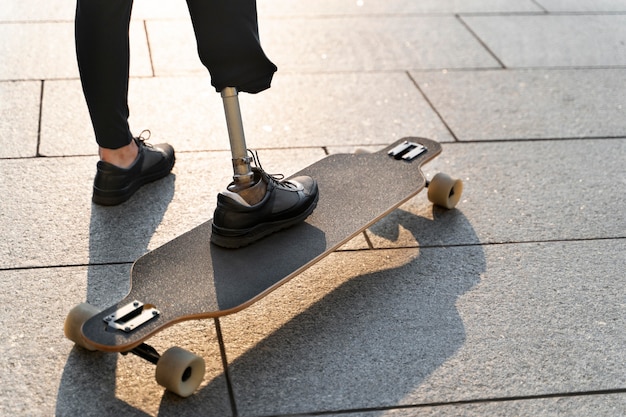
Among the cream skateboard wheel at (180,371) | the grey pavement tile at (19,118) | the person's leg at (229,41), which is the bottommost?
the grey pavement tile at (19,118)

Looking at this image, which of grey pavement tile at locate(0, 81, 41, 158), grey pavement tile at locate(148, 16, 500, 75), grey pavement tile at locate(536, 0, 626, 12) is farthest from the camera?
grey pavement tile at locate(536, 0, 626, 12)

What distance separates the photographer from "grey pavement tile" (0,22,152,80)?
4.28 meters

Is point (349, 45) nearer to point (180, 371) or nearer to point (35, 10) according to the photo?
point (35, 10)

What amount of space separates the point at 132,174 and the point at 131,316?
1114 mm

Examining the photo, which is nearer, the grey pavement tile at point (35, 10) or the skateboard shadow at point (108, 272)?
the skateboard shadow at point (108, 272)

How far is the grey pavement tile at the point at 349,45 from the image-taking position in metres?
4.60

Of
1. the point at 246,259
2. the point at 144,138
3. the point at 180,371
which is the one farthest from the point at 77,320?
the point at 144,138

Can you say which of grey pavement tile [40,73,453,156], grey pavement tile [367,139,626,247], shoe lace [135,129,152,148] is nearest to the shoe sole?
shoe lace [135,129,152,148]

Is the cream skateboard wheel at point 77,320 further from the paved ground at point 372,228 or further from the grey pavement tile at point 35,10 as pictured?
the grey pavement tile at point 35,10

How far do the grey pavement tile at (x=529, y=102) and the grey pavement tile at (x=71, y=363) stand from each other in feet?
6.44

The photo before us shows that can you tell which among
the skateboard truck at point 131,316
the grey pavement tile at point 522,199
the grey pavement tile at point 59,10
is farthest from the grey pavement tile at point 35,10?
the skateboard truck at point 131,316

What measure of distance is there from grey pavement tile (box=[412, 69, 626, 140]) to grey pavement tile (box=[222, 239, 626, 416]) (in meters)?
1.05

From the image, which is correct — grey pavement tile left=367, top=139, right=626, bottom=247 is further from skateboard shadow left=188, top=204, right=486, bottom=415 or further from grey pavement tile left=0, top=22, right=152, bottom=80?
grey pavement tile left=0, top=22, right=152, bottom=80

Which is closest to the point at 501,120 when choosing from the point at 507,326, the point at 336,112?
the point at 336,112
